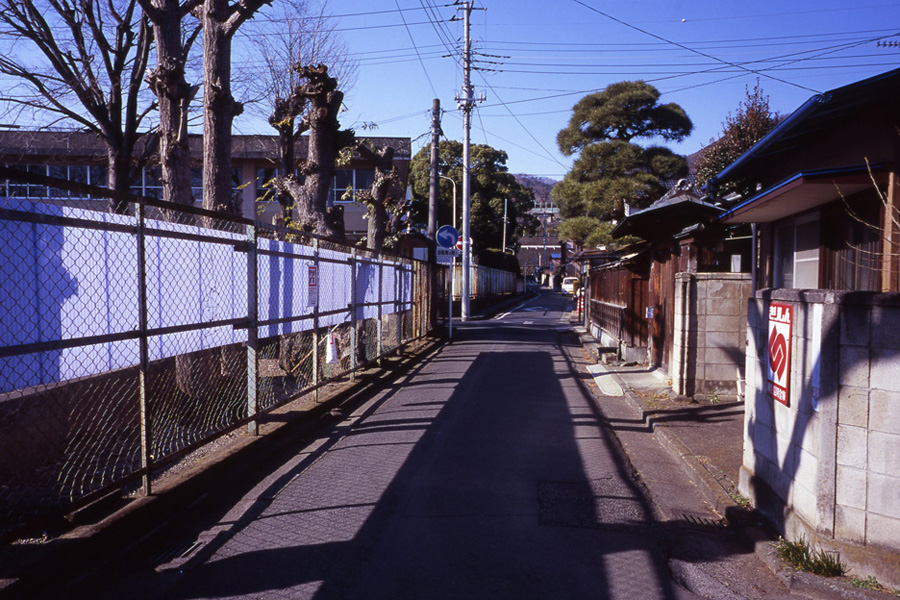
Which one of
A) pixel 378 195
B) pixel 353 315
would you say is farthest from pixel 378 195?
pixel 353 315

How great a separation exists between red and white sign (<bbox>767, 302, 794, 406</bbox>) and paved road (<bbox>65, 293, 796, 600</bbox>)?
1.28 meters

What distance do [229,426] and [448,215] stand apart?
42506 millimetres

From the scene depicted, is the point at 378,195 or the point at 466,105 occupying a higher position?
the point at 466,105

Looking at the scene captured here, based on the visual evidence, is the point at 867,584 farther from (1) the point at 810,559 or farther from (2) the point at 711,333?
(2) the point at 711,333

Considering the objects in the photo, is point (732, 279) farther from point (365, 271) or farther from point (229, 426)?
point (229, 426)

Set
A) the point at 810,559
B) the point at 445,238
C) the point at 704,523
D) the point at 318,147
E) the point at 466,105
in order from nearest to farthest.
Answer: the point at 810,559 → the point at 704,523 → the point at 318,147 → the point at 445,238 → the point at 466,105

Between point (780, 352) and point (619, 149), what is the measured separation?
20.8 meters

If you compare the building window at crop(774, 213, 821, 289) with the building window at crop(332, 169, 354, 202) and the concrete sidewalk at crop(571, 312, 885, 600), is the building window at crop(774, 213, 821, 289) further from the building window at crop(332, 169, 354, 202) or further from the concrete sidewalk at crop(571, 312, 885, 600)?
the building window at crop(332, 169, 354, 202)

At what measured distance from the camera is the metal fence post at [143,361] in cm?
464

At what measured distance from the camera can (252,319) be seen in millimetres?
6699

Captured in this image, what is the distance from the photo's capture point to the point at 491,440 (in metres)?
7.45

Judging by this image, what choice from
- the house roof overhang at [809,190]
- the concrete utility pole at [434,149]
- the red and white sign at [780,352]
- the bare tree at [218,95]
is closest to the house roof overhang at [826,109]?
the house roof overhang at [809,190]

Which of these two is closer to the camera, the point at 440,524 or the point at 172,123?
the point at 440,524

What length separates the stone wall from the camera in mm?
3637
